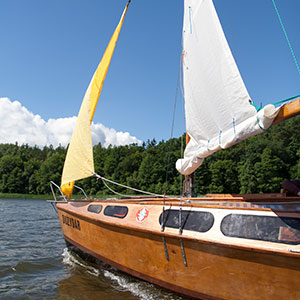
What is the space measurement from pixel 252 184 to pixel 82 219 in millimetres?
39275

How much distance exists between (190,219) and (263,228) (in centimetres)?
134

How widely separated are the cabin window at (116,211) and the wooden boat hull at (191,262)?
0.51ft

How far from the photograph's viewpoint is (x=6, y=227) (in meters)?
13.0

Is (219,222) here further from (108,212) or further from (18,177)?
(18,177)

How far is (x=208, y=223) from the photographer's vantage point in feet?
15.4

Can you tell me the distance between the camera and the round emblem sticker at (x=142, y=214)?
5605mm

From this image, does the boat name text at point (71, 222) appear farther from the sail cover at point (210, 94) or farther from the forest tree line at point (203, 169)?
the forest tree line at point (203, 169)

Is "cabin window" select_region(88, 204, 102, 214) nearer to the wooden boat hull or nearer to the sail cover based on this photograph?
the wooden boat hull

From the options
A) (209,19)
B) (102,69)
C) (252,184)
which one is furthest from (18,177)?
(209,19)

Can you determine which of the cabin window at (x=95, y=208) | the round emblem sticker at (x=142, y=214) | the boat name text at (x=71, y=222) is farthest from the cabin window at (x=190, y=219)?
the boat name text at (x=71, y=222)

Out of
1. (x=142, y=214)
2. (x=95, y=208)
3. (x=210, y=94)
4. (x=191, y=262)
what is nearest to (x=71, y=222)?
(x=95, y=208)

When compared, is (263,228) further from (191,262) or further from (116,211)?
(116,211)

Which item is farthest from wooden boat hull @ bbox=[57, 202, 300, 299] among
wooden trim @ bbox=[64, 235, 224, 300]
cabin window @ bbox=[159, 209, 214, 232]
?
cabin window @ bbox=[159, 209, 214, 232]

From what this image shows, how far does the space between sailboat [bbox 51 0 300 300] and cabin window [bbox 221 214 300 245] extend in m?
0.01
